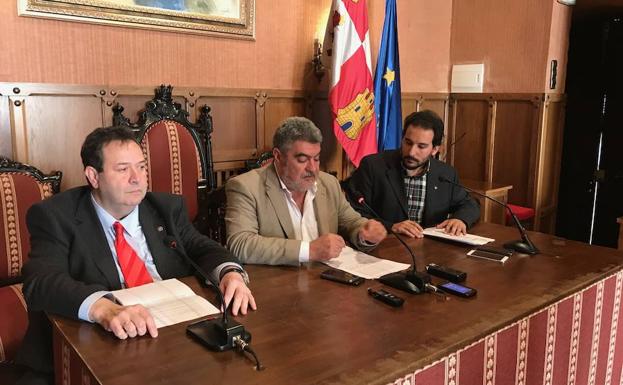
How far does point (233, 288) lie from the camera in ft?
→ 4.83

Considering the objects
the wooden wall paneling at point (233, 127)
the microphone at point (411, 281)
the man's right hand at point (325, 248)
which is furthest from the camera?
the wooden wall paneling at point (233, 127)

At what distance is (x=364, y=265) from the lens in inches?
72.7

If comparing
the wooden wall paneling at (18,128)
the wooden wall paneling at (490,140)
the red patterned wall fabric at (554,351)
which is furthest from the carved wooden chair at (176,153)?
the wooden wall paneling at (490,140)

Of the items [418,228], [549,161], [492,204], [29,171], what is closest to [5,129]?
[29,171]

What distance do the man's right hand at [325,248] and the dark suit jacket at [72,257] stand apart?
0.29 m

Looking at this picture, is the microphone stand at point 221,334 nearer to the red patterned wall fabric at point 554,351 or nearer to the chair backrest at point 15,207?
the red patterned wall fabric at point 554,351

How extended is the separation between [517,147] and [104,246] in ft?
11.4

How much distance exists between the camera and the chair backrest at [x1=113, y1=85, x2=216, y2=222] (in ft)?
9.20

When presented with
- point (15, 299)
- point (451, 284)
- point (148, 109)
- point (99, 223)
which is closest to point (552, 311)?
point (451, 284)

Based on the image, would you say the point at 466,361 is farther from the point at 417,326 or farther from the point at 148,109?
the point at 148,109

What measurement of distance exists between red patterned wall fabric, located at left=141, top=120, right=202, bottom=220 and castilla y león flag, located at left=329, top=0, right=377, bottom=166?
41.7 inches

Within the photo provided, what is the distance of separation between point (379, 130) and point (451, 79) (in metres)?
1.12

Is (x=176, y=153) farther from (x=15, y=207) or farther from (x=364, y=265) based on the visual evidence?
(x=364, y=265)

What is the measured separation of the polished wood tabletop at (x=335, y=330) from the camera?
110 cm
